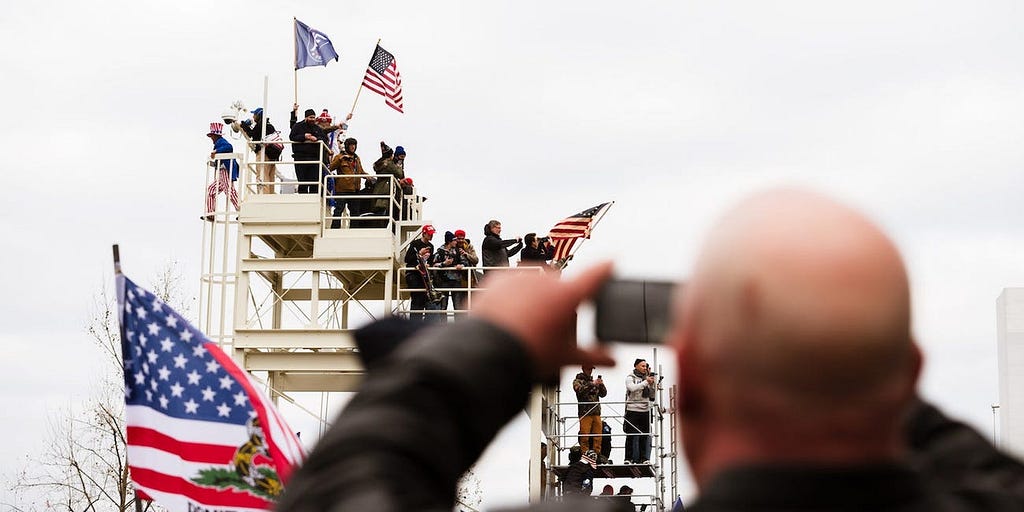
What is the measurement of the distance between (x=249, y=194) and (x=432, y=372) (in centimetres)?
2441

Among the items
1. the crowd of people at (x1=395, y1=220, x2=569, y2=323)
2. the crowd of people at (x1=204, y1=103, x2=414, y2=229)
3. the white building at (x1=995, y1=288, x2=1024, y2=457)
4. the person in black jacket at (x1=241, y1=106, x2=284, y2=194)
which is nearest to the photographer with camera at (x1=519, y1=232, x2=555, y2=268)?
the crowd of people at (x1=395, y1=220, x2=569, y2=323)

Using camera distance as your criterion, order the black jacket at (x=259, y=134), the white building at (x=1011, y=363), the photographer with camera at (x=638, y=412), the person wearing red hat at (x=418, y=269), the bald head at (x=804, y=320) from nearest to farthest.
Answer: the bald head at (x=804, y=320), the photographer with camera at (x=638, y=412), the person wearing red hat at (x=418, y=269), the black jacket at (x=259, y=134), the white building at (x=1011, y=363)

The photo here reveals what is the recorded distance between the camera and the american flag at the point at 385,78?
27.3 m

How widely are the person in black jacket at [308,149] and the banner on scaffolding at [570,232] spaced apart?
170 inches

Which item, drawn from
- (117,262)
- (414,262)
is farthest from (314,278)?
(117,262)

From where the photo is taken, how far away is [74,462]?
3656cm

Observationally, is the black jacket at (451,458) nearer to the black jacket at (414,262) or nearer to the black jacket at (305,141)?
the black jacket at (414,262)

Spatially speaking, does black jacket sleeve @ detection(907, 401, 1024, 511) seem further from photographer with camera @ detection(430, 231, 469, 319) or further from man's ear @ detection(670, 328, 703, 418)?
photographer with camera @ detection(430, 231, 469, 319)

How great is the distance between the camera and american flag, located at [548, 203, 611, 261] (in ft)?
80.3

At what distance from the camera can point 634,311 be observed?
4.68ft

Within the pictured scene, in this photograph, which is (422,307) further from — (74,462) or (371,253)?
(74,462)

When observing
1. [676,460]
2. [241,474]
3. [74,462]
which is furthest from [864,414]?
[74,462]

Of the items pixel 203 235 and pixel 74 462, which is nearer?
pixel 203 235

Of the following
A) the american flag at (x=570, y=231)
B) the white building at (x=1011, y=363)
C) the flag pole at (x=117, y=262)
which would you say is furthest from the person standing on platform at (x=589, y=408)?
the white building at (x=1011, y=363)
